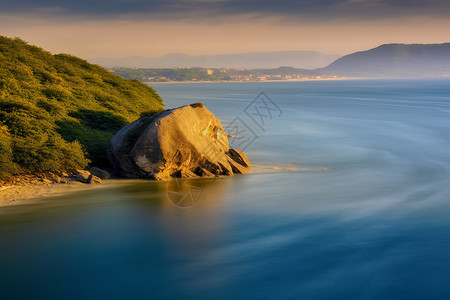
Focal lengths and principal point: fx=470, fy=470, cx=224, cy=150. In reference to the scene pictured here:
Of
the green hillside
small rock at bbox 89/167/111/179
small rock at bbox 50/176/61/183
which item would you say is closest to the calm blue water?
small rock at bbox 89/167/111/179

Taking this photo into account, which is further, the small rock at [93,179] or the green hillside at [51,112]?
the green hillside at [51,112]

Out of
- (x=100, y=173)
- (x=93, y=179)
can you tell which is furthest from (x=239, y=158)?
(x=93, y=179)

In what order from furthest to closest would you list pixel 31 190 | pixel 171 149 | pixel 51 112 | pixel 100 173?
pixel 51 112 → pixel 100 173 → pixel 171 149 → pixel 31 190

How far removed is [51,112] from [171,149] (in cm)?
783

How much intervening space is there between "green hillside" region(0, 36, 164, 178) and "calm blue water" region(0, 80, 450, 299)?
3032 mm

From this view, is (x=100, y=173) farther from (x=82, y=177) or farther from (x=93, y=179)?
(x=82, y=177)

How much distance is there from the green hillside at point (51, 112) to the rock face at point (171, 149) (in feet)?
6.84

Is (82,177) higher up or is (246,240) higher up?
(82,177)

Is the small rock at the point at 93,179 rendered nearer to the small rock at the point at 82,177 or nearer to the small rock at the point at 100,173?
the small rock at the point at 82,177

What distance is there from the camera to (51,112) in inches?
907

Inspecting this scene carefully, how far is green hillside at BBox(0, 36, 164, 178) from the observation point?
18859mm

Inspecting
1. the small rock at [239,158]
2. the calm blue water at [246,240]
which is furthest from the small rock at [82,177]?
the small rock at [239,158]

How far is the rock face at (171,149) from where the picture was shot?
1883 centimetres

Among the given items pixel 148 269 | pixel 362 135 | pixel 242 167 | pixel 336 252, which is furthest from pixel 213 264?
pixel 362 135
